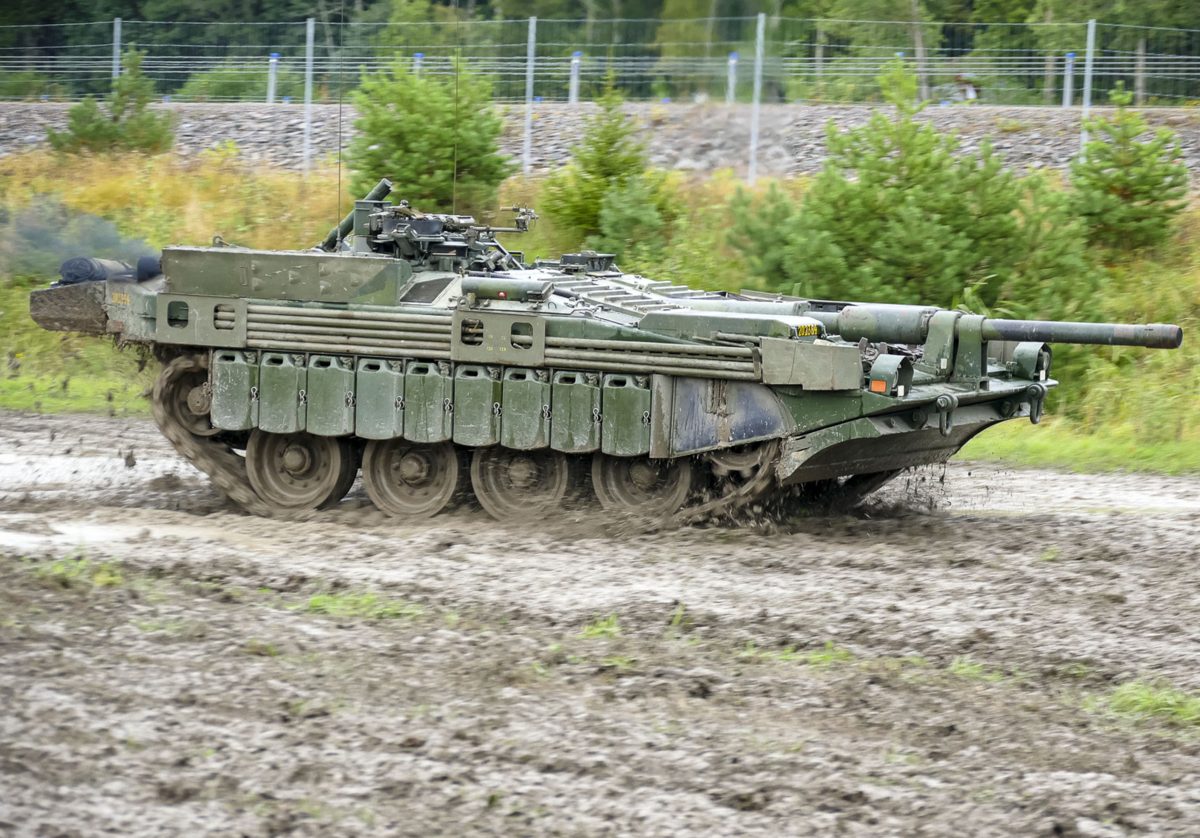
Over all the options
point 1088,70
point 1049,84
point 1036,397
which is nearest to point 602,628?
point 1036,397

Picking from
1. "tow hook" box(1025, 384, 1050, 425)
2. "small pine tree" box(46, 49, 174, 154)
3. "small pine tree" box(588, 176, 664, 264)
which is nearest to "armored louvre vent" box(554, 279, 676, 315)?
"tow hook" box(1025, 384, 1050, 425)

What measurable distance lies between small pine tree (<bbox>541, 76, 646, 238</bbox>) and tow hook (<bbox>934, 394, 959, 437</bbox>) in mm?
9853

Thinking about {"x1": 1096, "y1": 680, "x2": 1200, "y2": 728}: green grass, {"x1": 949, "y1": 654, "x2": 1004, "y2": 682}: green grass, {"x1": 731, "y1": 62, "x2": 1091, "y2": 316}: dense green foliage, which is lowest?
{"x1": 949, "y1": 654, "x2": 1004, "y2": 682}: green grass

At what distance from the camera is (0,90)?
88.6ft

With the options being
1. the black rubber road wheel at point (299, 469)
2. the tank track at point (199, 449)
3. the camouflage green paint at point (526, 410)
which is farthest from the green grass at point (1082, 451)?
the tank track at point (199, 449)

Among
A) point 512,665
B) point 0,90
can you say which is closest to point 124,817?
point 512,665

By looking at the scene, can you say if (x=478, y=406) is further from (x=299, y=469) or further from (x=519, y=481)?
(x=299, y=469)

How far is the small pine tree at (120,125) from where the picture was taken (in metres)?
24.3

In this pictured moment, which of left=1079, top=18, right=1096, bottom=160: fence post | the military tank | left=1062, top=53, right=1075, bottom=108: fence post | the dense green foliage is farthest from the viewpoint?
left=1062, top=53, right=1075, bottom=108: fence post

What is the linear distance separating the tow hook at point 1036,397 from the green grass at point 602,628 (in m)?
4.70

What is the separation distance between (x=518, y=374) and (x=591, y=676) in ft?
14.8

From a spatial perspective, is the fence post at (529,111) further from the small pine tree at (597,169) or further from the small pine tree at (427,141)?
the small pine tree at (597,169)

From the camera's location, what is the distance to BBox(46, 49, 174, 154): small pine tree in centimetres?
2428

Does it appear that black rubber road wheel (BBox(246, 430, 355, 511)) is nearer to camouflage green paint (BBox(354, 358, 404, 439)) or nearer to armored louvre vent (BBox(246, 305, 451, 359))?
camouflage green paint (BBox(354, 358, 404, 439))
